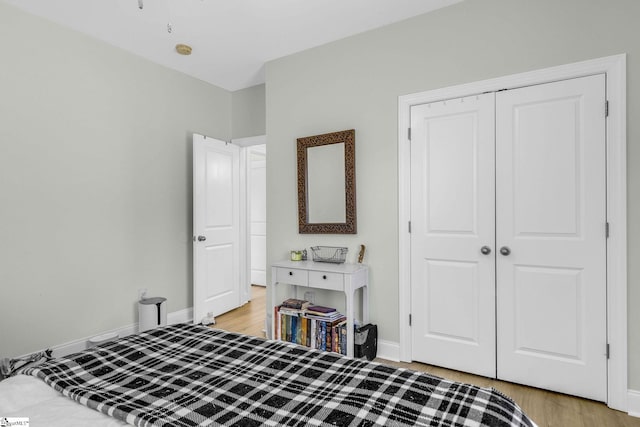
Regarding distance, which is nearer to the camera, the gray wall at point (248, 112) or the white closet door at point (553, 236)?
the white closet door at point (553, 236)

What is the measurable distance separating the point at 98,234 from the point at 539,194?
3.47m

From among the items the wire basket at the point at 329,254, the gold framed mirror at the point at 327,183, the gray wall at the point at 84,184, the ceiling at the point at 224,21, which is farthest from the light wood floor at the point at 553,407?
the ceiling at the point at 224,21

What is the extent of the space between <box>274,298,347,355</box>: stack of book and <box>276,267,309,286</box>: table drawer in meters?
0.22

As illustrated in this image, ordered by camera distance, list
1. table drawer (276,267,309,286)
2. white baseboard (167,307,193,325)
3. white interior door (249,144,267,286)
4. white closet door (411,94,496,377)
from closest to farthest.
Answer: white closet door (411,94,496,377) < table drawer (276,267,309,286) < white baseboard (167,307,193,325) < white interior door (249,144,267,286)

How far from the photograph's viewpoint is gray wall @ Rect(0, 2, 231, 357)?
2619 mm

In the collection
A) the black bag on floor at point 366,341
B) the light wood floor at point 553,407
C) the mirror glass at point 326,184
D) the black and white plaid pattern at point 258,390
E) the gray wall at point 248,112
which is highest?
the gray wall at point 248,112

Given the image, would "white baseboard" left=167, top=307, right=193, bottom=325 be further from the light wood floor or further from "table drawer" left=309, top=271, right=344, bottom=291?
the light wood floor

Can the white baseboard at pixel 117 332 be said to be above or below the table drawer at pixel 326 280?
below

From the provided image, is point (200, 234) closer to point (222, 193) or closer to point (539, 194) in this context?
point (222, 193)

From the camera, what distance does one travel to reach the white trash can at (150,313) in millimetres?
3279

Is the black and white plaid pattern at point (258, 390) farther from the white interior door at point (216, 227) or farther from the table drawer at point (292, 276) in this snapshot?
the white interior door at point (216, 227)

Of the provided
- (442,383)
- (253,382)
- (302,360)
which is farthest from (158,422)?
(442,383)

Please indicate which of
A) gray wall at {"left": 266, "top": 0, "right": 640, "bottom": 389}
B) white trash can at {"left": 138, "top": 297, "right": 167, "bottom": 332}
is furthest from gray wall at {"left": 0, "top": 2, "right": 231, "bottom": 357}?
gray wall at {"left": 266, "top": 0, "right": 640, "bottom": 389}

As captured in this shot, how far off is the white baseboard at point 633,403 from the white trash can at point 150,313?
3.52 metres
